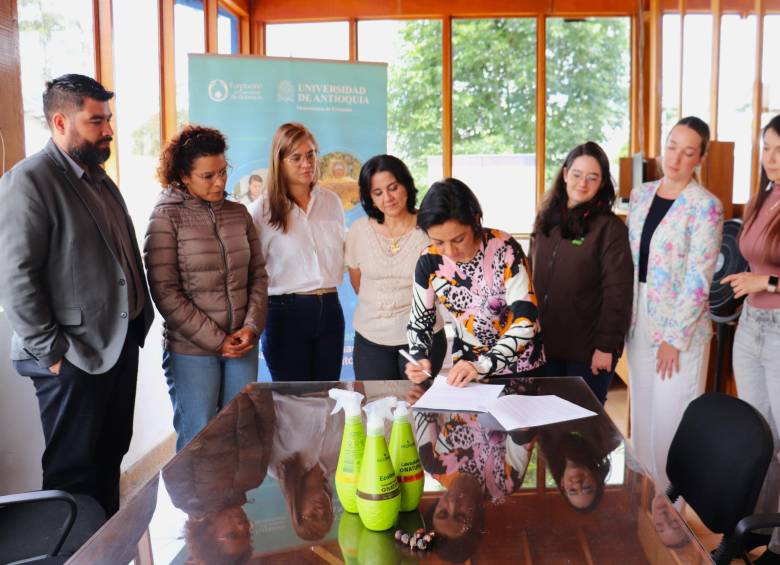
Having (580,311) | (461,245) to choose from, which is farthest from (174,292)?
(580,311)

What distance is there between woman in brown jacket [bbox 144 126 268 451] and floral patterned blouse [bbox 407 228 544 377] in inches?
29.4

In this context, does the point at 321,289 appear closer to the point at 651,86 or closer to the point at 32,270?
the point at 32,270

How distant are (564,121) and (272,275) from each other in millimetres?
3712

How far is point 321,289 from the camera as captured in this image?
2.77m

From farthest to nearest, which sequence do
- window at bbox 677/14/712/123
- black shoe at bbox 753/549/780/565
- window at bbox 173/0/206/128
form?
window at bbox 173/0/206/128
window at bbox 677/14/712/123
black shoe at bbox 753/549/780/565

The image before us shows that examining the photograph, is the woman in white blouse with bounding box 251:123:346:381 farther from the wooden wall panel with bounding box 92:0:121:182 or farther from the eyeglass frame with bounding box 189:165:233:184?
the wooden wall panel with bounding box 92:0:121:182

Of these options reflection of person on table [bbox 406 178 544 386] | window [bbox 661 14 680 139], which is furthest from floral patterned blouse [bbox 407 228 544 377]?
window [bbox 661 14 680 139]

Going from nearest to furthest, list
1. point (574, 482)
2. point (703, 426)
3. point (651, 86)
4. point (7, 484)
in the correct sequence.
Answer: point (574, 482)
point (703, 426)
point (7, 484)
point (651, 86)

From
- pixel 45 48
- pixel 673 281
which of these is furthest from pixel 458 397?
pixel 45 48

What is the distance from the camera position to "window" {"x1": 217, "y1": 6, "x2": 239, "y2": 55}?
525 centimetres

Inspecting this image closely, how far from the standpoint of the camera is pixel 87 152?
85.4 inches

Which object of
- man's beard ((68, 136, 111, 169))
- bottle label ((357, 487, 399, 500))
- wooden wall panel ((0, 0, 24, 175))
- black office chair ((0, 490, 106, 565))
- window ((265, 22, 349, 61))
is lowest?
black office chair ((0, 490, 106, 565))

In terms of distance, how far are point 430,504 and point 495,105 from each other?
4.93m

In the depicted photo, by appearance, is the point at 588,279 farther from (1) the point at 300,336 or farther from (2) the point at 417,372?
Result: (1) the point at 300,336
